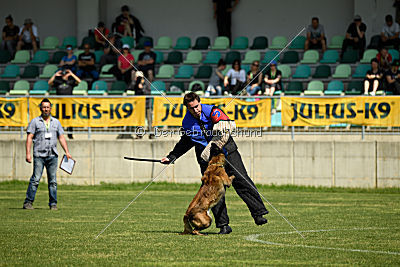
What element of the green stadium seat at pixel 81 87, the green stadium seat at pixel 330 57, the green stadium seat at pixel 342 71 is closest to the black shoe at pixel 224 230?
the green stadium seat at pixel 81 87

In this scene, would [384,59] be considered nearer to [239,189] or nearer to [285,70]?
[285,70]

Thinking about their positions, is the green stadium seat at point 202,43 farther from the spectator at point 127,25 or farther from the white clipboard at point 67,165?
the white clipboard at point 67,165

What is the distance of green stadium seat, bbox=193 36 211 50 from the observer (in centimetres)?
2658

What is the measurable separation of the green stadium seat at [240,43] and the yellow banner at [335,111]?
707cm

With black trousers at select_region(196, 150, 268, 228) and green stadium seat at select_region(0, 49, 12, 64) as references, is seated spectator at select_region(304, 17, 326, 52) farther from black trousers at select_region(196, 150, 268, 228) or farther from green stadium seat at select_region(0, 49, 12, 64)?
black trousers at select_region(196, 150, 268, 228)

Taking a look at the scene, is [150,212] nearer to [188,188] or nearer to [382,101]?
[188,188]

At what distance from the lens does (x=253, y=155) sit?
768 inches

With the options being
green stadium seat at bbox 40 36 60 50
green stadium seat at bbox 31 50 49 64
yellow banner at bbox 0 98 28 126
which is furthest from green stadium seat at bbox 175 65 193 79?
yellow banner at bbox 0 98 28 126

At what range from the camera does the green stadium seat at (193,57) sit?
25.3 meters

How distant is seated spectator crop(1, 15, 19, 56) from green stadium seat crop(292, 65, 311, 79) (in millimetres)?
10360

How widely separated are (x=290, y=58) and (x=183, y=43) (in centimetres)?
435

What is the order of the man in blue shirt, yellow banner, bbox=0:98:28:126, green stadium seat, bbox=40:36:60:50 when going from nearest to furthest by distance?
the man in blue shirt < yellow banner, bbox=0:98:28:126 < green stadium seat, bbox=40:36:60:50

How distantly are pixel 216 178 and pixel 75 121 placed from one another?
35.9 feet

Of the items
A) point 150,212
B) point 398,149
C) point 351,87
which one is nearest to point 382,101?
point 398,149
